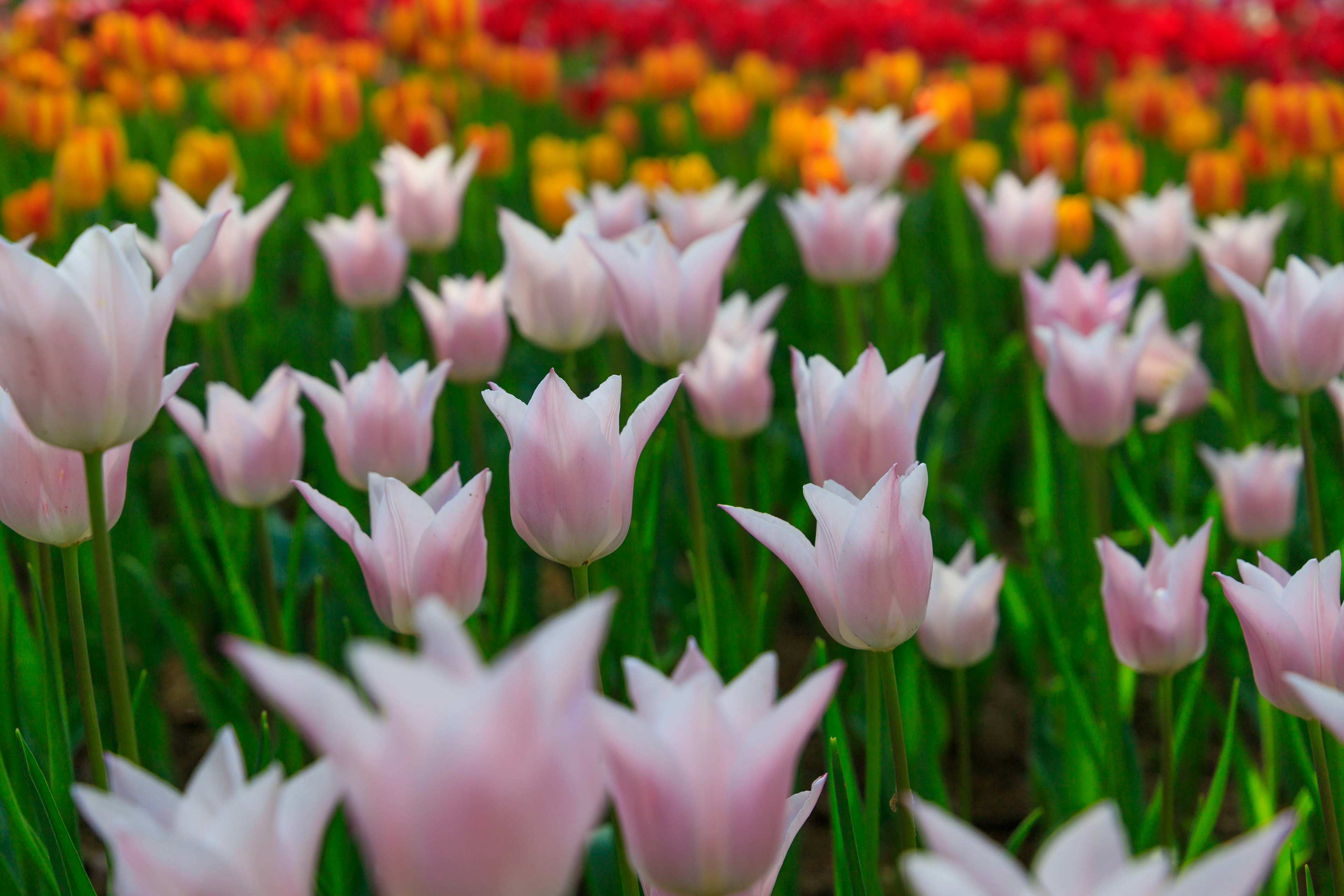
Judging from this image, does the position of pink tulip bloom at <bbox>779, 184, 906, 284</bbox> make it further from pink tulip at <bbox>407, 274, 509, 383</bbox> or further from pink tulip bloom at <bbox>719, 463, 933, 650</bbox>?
pink tulip bloom at <bbox>719, 463, 933, 650</bbox>

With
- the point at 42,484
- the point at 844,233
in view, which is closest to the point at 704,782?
the point at 42,484

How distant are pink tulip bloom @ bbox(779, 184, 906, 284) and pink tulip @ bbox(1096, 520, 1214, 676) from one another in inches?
48.6

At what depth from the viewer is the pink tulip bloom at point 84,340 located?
1026 millimetres

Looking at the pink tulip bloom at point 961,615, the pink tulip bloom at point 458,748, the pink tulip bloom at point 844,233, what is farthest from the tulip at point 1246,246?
the pink tulip bloom at point 458,748

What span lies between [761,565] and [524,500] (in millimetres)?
699

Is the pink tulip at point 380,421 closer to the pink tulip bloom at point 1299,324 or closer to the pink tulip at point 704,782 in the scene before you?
the pink tulip at point 704,782

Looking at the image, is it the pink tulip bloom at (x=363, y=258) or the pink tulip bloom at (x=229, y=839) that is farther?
the pink tulip bloom at (x=363, y=258)

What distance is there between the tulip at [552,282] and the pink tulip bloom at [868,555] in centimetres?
87

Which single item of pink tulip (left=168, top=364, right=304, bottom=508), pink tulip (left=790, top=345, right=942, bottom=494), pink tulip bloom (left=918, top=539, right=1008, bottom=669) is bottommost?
pink tulip bloom (left=918, top=539, right=1008, bottom=669)

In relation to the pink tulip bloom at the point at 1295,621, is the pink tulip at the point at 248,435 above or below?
below

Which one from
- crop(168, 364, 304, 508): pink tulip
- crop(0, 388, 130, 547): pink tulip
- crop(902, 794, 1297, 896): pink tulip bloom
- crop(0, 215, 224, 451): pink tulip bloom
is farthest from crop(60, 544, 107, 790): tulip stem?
crop(902, 794, 1297, 896): pink tulip bloom

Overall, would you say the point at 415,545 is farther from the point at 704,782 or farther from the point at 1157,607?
the point at 1157,607

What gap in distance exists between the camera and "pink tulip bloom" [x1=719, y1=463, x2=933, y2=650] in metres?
1.08

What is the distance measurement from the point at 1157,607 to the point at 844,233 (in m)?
1.30
